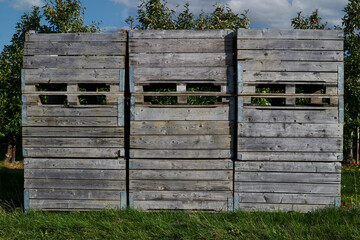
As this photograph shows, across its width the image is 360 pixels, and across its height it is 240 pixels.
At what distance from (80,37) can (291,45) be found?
334cm

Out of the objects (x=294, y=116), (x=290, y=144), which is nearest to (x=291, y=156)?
(x=290, y=144)

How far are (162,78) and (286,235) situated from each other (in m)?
2.86

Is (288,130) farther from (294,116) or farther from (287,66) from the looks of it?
(287,66)

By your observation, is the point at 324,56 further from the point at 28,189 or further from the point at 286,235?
the point at 28,189

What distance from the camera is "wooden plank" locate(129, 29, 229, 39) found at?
545 centimetres

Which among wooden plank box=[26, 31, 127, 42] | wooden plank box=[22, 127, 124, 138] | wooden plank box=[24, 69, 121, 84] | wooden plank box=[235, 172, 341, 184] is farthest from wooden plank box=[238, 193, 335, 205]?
wooden plank box=[26, 31, 127, 42]

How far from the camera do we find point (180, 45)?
546cm

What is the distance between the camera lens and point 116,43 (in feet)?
18.1

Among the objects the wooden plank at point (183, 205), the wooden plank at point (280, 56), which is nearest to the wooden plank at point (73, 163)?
the wooden plank at point (183, 205)

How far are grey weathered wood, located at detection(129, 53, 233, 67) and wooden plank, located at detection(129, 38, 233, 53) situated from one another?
68 mm

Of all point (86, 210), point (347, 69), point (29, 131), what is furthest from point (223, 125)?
point (347, 69)

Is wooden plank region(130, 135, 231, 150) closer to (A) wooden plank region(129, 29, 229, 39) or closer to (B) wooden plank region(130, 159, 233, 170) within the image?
(B) wooden plank region(130, 159, 233, 170)

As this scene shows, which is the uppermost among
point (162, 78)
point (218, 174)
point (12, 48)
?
point (12, 48)

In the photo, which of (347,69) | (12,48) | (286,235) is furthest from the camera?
(12,48)
